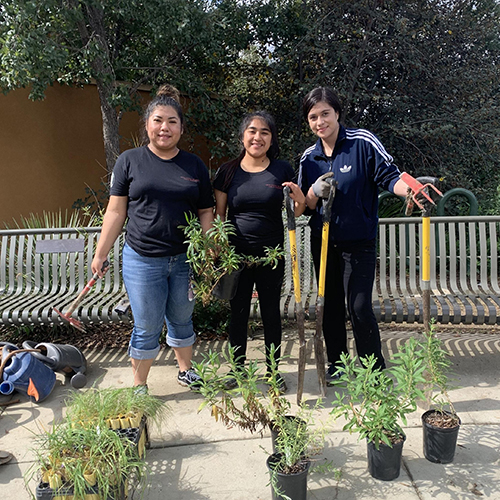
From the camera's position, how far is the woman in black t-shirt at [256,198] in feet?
9.34

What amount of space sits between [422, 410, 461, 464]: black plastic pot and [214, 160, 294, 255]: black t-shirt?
138 centimetres

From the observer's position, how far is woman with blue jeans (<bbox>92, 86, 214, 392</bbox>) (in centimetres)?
273

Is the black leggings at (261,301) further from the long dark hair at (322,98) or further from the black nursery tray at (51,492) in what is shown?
the black nursery tray at (51,492)

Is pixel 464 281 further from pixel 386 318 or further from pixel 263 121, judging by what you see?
pixel 263 121

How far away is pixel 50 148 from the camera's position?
7.45m

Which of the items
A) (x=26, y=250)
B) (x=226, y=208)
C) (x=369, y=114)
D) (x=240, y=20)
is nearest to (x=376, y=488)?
(x=226, y=208)

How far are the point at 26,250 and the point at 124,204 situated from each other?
6.51 feet

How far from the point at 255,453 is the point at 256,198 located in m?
1.47

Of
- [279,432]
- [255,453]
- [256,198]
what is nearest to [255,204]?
[256,198]

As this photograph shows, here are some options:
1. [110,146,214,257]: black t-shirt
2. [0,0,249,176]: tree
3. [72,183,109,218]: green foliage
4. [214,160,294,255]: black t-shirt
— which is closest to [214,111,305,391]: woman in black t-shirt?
[214,160,294,255]: black t-shirt

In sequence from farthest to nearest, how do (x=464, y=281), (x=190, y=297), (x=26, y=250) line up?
(x=26, y=250) < (x=464, y=281) < (x=190, y=297)

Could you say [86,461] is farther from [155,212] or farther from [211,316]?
[211,316]

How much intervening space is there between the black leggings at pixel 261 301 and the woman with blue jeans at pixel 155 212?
1.24 feet

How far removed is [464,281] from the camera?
393cm
